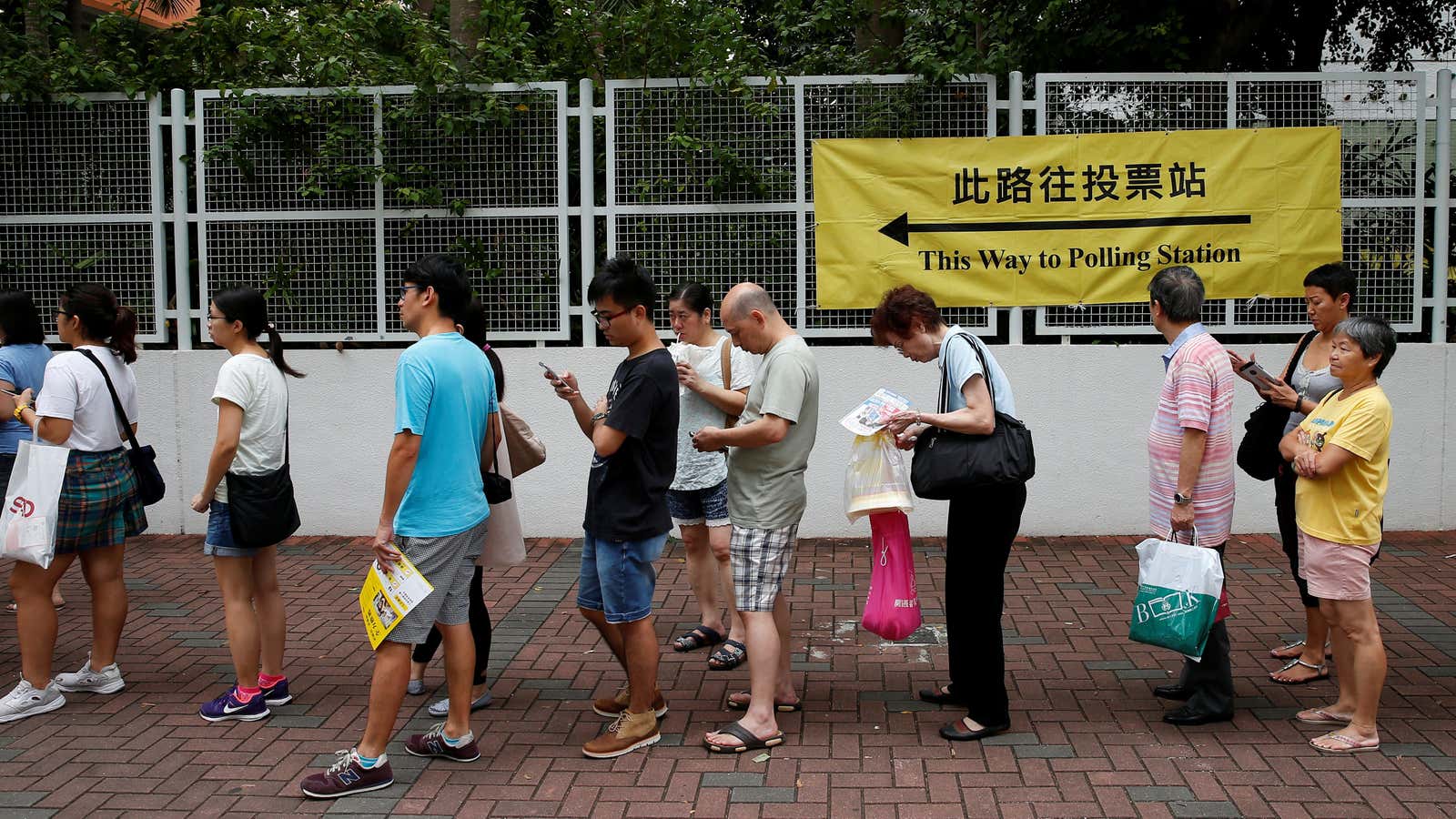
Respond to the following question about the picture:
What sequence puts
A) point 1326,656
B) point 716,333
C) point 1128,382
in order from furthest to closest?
1. point 1128,382
2. point 716,333
3. point 1326,656

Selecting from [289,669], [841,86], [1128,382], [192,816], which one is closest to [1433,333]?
[1128,382]

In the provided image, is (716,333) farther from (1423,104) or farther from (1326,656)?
(1423,104)

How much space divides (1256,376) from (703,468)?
94.2 inches

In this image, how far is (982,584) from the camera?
4.54m

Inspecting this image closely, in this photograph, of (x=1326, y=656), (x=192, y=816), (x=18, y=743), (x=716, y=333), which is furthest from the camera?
Result: (x=716, y=333)

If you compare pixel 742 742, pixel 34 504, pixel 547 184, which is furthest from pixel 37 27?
pixel 742 742

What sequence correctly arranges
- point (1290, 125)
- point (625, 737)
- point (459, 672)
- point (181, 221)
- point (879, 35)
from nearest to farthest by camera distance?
point (459, 672) → point (625, 737) → point (1290, 125) → point (181, 221) → point (879, 35)

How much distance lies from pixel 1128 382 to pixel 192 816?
612 cm

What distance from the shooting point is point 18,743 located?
462 cm

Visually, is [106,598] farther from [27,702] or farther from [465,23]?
[465,23]

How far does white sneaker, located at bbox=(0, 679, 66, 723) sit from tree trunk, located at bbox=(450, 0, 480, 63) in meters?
5.59

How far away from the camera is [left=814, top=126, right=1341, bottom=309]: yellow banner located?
310 inches

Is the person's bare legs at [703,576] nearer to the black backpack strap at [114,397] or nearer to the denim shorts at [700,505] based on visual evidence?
the denim shorts at [700,505]

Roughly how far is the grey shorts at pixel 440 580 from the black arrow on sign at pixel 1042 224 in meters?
4.46
